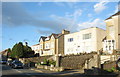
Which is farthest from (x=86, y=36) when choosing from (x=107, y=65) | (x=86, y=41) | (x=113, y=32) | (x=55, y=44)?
(x=107, y=65)

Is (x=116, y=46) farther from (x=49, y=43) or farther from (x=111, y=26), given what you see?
(x=49, y=43)

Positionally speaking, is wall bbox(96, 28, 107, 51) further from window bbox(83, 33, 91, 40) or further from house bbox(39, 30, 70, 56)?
house bbox(39, 30, 70, 56)

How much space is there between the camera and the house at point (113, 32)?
121ft

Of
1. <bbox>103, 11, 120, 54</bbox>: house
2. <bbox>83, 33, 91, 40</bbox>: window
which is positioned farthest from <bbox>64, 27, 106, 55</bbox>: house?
<bbox>103, 11, 120, 54</bbox>: house

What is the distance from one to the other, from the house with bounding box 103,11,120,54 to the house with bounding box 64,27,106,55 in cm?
663

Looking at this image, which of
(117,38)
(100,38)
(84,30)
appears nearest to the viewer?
(117,38)

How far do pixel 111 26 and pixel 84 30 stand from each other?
40.2ft

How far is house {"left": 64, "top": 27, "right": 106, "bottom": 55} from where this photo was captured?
4611 cm

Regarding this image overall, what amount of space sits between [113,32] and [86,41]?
11.5 meters

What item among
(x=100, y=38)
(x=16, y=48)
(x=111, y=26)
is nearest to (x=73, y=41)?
(x=100, y=38)

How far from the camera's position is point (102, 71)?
19.2 meters

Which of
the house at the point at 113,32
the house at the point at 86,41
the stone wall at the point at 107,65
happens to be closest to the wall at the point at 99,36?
the house at the point at 86,41

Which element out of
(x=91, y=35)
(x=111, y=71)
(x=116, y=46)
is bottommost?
(x=111, y=71)

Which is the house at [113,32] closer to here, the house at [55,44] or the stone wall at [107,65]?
the stone wall at [107,65]
